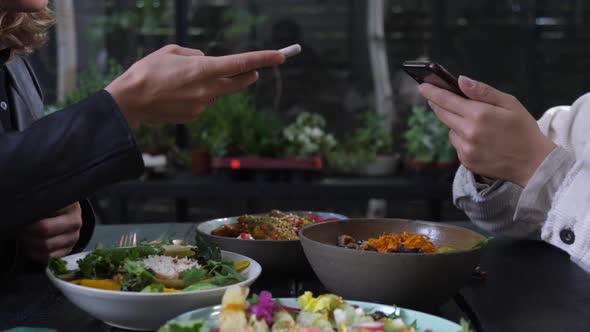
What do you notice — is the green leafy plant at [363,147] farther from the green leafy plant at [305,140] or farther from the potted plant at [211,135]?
the potted plant at [211,135]

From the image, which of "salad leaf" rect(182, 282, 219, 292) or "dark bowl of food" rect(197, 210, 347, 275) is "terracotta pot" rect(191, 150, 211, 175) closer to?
"dark bowl of food" rect(197, 210, 347, 275)

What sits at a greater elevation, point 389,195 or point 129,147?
point 129,147

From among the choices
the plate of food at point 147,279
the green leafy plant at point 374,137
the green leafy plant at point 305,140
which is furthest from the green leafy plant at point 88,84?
the plate of food at point 147,279

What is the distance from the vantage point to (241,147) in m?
3.41

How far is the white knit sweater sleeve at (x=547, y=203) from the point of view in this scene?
1.20 meters

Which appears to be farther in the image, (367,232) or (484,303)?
(367,232)

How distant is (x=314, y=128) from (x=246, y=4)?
1063 mm

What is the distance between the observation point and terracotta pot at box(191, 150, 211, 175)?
3.47 m

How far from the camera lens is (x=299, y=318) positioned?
2.71ft

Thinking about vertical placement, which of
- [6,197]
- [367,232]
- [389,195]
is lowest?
[389,195]

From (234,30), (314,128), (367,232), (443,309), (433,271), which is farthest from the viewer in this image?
(234,30)

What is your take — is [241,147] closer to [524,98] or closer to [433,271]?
[524,98]

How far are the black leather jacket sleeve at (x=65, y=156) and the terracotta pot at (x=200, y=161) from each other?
2398 mm

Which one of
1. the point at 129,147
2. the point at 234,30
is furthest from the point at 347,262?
the point at 234,30
